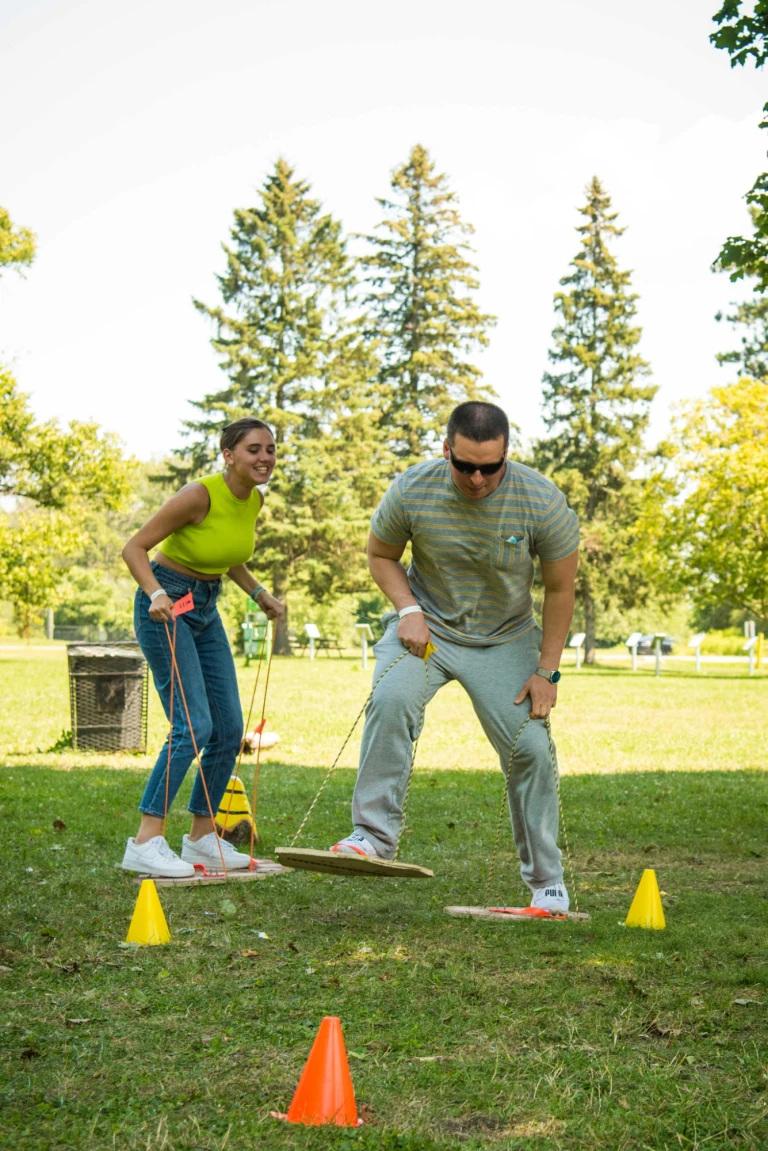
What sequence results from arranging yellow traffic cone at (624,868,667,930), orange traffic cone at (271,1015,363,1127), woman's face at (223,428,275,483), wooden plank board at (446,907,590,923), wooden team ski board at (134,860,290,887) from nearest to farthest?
1. orange traffic cone at (271,1015,363,1127)
2. yellow traffic cone at (624,868,667,930)
3. wooden plank board at (446,907,590,923)
4. wooden team ski board at (134,860,290,887)
5. woman's face at (223,428,275,483)

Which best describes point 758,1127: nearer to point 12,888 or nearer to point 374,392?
point 12,888

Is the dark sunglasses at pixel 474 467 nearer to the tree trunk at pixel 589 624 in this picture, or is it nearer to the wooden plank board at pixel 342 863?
the wooden plank board at pixel 342 863

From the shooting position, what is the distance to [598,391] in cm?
4834

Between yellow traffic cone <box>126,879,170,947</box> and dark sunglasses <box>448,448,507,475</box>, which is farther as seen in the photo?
dark sunglasses <box>448,448,507,475</box>

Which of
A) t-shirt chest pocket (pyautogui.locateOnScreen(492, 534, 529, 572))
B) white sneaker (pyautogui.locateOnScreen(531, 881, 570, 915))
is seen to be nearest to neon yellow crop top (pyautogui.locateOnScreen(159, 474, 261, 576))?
t-shirt chest pocket (pyautogui.locateOnScreen(492, 534, 529, 572))

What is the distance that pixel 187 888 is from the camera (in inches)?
229

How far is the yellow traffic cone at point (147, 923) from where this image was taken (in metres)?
4.67

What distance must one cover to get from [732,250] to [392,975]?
19.1 feet

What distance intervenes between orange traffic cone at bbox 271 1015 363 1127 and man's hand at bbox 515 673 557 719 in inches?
98.6

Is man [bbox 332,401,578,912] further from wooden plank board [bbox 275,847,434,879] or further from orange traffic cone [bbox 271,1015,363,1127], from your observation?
orange traffic cone [bbox 271,1015,363,1127]

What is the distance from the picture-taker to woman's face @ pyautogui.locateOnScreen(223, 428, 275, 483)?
5910 mm

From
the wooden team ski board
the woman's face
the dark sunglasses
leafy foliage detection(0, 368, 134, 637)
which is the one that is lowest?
the wooden team ski board

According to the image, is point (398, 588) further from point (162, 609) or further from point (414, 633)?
point (162, 609)

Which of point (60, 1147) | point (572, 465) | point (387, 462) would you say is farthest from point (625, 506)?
point (60, 1147)
